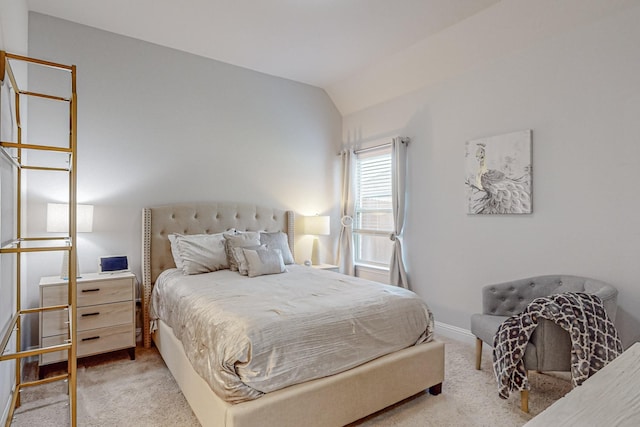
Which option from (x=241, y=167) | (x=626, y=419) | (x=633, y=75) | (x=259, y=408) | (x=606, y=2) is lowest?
(x=259, y=408)

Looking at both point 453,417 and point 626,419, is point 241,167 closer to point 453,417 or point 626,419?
point 453,417

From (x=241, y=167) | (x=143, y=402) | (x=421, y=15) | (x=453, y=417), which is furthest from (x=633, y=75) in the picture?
(x=143, y=402)

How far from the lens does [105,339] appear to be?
2.86m

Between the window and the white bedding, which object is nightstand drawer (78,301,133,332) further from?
the window

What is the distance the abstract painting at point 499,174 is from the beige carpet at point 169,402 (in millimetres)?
1373

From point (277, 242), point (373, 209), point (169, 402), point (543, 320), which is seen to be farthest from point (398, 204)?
point (169, 402)

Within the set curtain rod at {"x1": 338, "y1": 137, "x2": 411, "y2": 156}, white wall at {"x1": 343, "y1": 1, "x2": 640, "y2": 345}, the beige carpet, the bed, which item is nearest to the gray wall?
the beige carpet

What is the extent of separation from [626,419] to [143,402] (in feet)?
8.44

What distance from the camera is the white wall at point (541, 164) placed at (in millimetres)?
2449

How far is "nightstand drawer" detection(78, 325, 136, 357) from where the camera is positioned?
279 cm

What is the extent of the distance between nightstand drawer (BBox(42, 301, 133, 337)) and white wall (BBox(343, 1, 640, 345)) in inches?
113

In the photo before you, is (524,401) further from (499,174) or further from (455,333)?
(499,174)

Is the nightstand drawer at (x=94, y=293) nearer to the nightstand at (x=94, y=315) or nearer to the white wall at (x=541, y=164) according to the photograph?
the nightstand at (x=94, y=315)

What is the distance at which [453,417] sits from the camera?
85.4 inches
